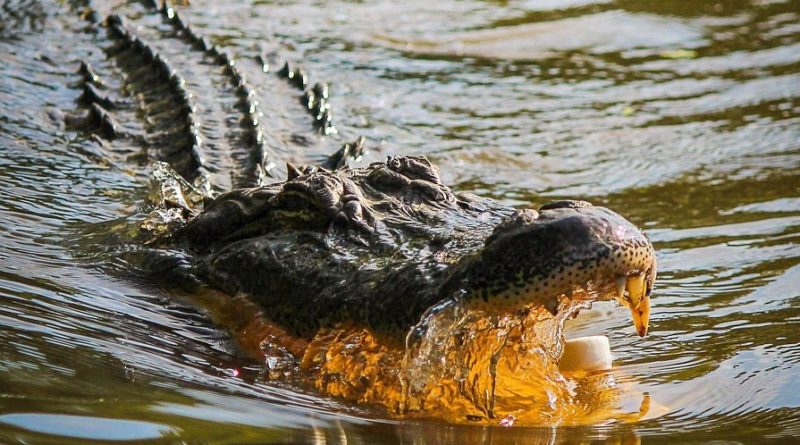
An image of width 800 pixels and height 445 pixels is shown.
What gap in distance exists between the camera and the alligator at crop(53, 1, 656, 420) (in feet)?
10.6

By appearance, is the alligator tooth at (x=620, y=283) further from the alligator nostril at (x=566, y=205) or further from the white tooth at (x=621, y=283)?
the alligator nostril at (x=566, y=205)

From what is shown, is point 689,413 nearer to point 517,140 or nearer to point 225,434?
point 225,434

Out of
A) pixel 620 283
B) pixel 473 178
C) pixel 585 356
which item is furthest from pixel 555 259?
pixel 473 178

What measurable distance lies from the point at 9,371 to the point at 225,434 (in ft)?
2.29

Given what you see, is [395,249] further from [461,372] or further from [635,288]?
[635,288]

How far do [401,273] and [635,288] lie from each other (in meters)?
0.70

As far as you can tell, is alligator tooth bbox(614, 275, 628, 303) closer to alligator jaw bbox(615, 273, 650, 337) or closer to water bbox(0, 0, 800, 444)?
alligator jaw bbox(615, 273, 650, 337)

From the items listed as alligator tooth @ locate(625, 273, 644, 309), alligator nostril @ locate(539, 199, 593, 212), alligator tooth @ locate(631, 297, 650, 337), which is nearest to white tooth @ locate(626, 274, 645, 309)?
alligator tooth @ locate(625, 273, 644, 309)

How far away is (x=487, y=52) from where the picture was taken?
31.2 ft

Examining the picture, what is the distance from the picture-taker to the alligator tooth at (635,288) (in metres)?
3.32

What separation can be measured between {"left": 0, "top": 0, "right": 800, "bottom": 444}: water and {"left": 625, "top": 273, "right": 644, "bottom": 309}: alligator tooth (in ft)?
1.24

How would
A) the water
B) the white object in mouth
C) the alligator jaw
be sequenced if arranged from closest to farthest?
the alligator jaw → the water → the white object in mouth

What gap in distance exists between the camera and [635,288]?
11.0 ft

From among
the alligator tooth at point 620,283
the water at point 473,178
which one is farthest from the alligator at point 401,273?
the water at point 473,178
